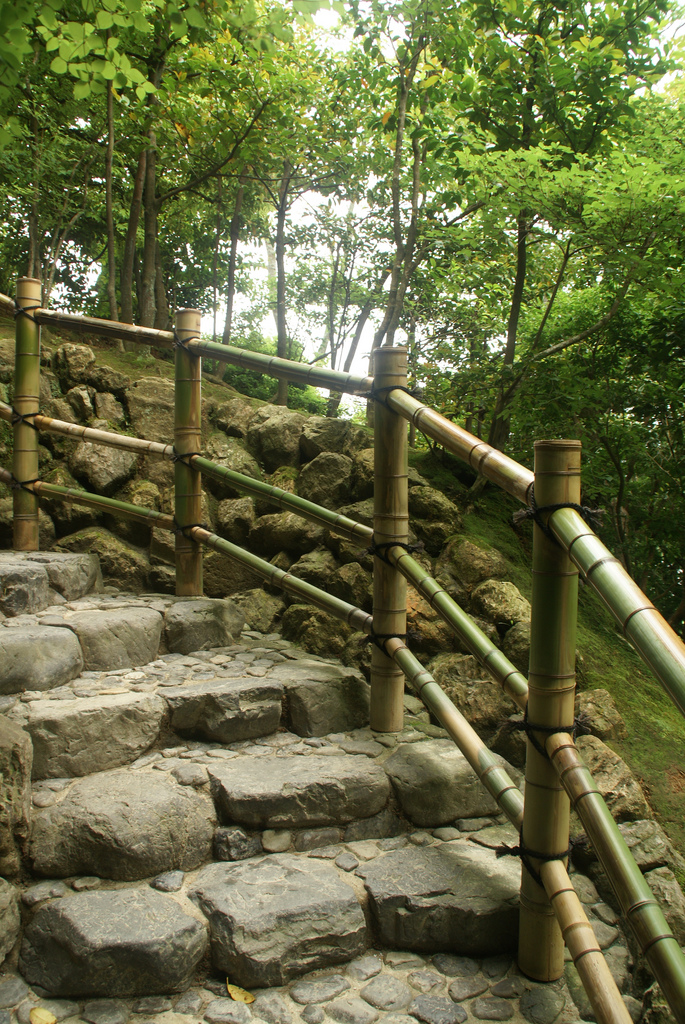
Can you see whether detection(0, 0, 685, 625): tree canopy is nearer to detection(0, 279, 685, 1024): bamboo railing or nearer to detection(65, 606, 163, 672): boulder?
detection(0, 279, 685, 1024): bamboo railing

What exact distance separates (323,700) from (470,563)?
41.3 inches

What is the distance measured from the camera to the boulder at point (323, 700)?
2391 millimetres

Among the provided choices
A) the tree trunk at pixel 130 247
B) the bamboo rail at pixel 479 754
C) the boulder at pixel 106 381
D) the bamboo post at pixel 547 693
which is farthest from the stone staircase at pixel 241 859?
the tree trunk at pixel 130 247

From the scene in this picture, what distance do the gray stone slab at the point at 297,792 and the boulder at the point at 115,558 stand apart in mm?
1584

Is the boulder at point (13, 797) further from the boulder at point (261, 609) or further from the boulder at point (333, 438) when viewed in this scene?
the boulder at point (333, 438)

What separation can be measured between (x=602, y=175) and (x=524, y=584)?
6.86ft

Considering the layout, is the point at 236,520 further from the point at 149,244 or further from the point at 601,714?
the point at 149,244

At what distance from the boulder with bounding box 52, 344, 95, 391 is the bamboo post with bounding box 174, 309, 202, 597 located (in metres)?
1.55

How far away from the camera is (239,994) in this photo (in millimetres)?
1546

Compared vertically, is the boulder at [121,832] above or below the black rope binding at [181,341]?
below

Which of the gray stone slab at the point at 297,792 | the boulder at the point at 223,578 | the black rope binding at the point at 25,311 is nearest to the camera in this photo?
the gray stone slab at the point at 297,792

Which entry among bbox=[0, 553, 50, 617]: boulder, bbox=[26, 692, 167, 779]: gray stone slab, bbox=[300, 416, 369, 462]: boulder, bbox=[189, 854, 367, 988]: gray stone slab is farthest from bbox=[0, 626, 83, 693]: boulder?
bbox=[300, 416, 369, 462]: boulder

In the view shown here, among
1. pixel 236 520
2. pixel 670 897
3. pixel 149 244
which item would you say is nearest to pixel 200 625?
pixel 236 520

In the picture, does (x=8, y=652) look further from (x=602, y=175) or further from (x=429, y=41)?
(x=429, y=41)
